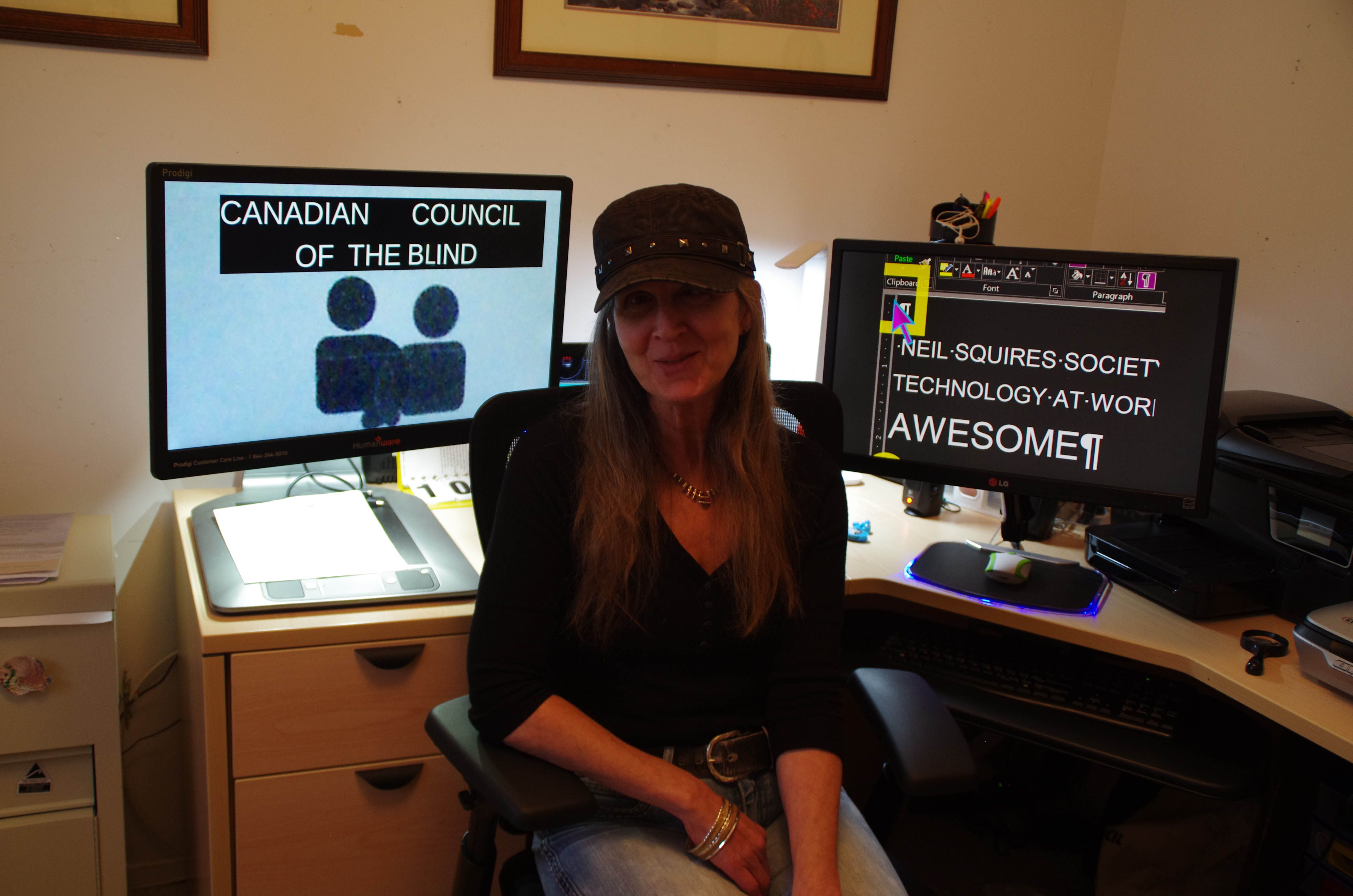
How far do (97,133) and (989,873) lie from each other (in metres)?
2.09

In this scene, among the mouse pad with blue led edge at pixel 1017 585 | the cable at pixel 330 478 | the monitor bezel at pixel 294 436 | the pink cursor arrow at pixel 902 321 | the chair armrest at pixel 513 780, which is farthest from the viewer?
the cable at pixel 330 478

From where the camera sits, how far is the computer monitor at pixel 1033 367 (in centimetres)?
145

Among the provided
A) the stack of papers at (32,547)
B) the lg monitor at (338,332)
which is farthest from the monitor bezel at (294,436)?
the stack of papers at (32,547)

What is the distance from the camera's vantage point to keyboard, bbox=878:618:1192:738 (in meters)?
1.37

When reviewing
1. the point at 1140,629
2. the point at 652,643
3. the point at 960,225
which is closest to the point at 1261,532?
the point at 1140,629

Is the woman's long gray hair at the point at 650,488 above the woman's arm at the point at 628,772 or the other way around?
above

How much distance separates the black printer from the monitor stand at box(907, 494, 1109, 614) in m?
0.08

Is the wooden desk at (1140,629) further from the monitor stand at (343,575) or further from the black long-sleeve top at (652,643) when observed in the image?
the monitor stand at (343,575)

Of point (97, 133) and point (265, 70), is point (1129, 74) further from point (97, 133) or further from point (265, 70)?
point (97, 133)

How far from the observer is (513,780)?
994 mm

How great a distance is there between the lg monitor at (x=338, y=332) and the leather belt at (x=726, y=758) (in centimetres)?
38

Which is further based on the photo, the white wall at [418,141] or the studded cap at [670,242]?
the white wall at [418,141]

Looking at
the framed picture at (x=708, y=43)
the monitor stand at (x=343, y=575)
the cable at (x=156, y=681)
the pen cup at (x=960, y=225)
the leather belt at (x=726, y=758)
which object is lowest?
the cable at (x=156, y=681)

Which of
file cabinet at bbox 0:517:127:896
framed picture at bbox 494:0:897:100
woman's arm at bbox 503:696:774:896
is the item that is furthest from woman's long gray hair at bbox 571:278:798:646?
framed picture at bbox 494:0:897:100
